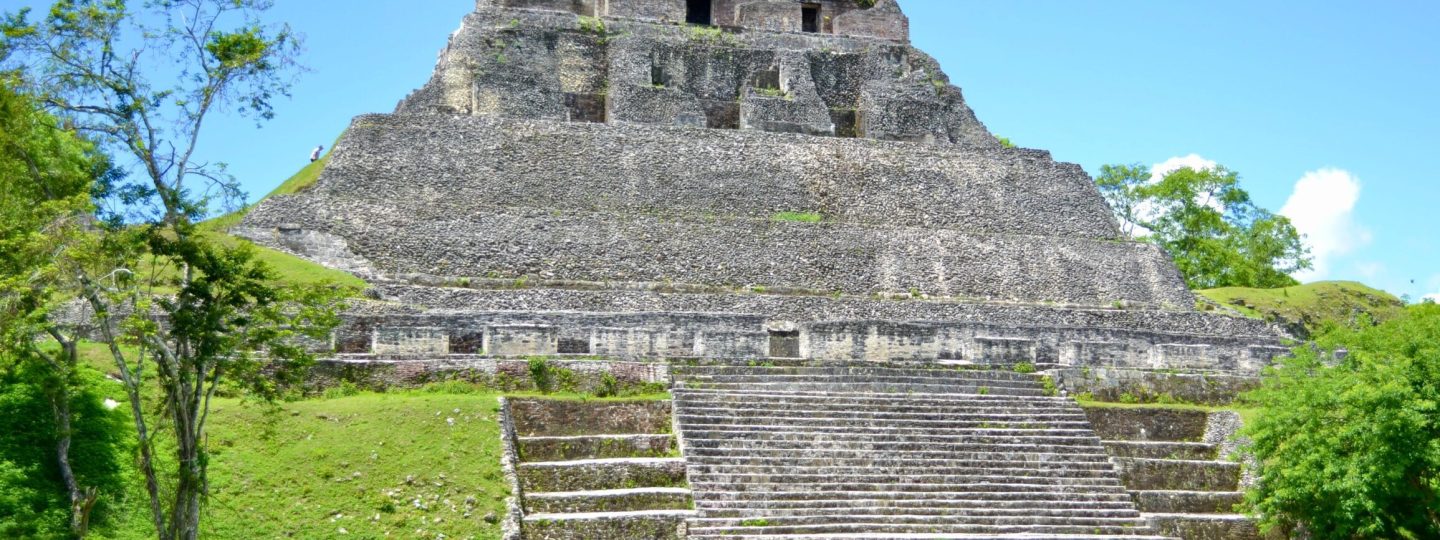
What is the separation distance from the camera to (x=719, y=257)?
68.1ft

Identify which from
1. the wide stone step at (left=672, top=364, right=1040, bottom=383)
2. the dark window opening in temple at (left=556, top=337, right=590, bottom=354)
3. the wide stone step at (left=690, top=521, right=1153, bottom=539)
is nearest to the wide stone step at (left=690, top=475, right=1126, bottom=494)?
the wide stone step at (left=690, top=521, right=1153, bottom=539)

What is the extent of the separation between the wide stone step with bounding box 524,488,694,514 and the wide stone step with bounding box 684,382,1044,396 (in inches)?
105

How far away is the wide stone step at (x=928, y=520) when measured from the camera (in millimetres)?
A: 12531

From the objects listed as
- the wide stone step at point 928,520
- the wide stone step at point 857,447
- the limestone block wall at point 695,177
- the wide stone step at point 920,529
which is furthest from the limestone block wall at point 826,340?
the limestone block wall at point 695,177

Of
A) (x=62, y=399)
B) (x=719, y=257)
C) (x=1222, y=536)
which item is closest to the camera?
(x=62, y=399)

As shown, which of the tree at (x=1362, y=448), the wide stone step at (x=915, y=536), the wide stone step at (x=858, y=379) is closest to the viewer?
the wide stone step at (x=915, y=536)

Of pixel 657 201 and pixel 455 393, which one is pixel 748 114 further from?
pixel 455 393

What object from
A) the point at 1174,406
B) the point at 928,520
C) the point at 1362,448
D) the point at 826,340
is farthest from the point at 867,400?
the point at 1362,448

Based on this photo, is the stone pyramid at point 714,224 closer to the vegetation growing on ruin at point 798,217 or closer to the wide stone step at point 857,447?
the vegetation growing on ruin at point 798,217

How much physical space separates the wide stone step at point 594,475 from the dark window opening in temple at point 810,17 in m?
19.3

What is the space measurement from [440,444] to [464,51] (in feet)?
48.8

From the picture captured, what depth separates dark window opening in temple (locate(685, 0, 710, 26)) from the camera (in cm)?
3095

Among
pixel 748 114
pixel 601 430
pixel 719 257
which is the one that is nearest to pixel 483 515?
pixel 601 430

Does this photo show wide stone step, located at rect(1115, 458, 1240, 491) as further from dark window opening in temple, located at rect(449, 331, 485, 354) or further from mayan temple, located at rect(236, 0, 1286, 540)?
dark window opening in temple, located at rect(449, 331, 485, 354)
